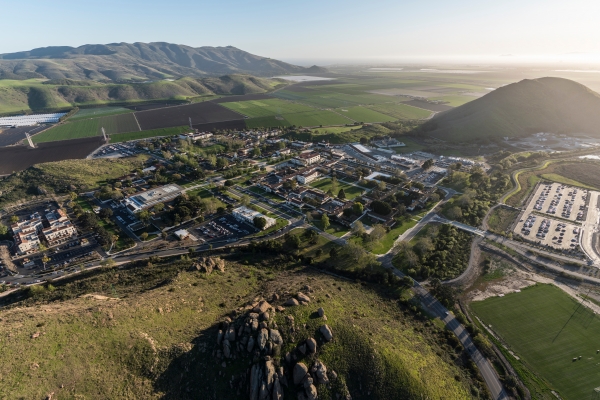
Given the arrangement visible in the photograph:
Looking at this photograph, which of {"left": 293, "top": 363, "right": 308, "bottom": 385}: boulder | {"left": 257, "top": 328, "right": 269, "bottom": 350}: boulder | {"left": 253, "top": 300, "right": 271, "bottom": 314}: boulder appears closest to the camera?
{"left": 293, "top": 363, "right": 308, "bottom": 385}: boulder

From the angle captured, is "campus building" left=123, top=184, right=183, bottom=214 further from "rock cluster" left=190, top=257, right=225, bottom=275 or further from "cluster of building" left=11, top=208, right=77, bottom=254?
"rock cluster" left=190, top=257, right=225, bottom=275

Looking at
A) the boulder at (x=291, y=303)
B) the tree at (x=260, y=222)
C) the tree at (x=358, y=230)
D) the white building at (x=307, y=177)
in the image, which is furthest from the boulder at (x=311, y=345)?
the white building at (x=307, y=177)

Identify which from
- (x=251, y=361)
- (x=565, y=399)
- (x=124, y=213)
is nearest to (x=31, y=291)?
(x=124, y=213)

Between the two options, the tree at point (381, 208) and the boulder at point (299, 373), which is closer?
the boulder at point (299, 373)

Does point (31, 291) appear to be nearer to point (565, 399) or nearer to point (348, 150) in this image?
point (565, 399)

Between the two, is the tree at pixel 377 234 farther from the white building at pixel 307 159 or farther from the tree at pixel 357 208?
the white building at pixel 307 159

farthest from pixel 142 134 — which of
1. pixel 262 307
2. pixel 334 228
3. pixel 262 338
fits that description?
pixel 262 338

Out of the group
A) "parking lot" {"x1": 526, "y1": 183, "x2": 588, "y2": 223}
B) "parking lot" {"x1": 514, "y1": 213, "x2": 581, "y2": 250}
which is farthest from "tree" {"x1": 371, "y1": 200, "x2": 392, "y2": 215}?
"parking lot" {"x1": 526, "y1": 183, "x2": 588, "y2": 223}
